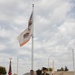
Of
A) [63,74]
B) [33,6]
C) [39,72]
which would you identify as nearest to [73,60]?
[63,74]

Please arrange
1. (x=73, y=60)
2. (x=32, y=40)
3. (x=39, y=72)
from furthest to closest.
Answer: (x=73, y=60) < (x=32, y=40) < (x=39, y=72)

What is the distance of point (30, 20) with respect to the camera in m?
19.0

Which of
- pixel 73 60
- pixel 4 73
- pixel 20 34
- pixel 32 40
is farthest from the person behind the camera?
pixel 4 73

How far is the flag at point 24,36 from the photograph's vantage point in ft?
59.5

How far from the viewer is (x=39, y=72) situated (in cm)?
1302

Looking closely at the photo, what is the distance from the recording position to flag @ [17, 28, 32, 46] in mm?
18141

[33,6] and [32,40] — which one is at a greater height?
[33,6]

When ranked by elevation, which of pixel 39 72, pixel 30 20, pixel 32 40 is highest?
pixel 30 20

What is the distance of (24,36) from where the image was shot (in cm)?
1847

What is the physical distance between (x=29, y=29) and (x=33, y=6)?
1.88 meters

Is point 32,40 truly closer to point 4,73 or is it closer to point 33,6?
point 33,6

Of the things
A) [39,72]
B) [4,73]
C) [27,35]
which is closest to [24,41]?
[27,35]

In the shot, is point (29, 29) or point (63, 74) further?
point (63, 74)

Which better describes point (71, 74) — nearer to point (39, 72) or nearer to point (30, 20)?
point (30, 20)
